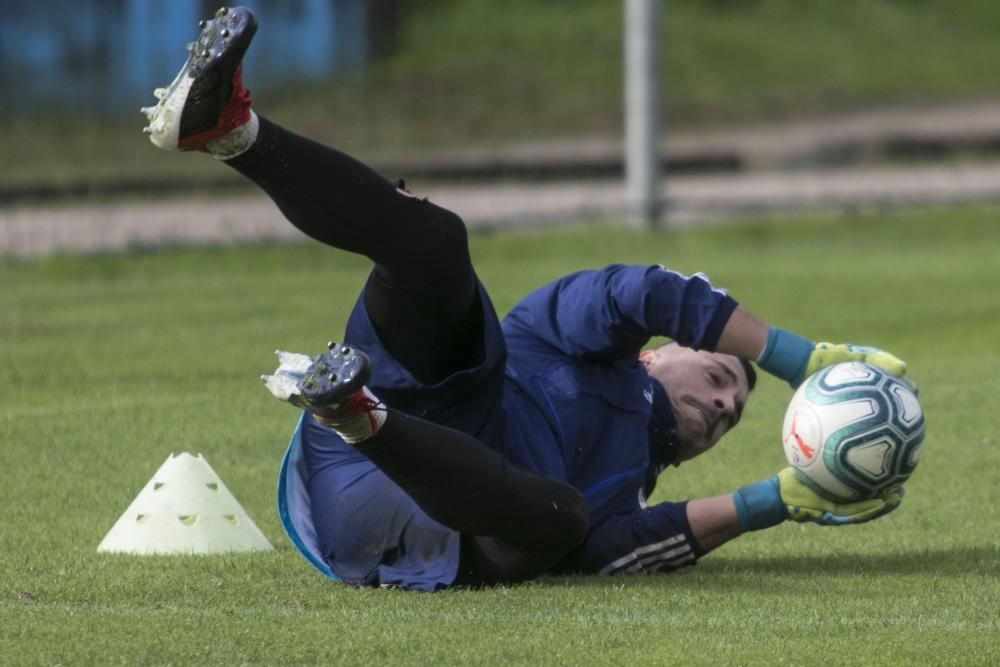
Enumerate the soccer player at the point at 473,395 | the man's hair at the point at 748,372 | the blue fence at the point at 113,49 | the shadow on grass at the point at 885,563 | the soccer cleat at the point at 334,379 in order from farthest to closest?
the blue fence at the point at 113,49 → the man's hair at the point at 748,372 → the shadow on grass at the point at 885,563 → the soccer player at the point at 473,395 → the soccer cleat at the point at 334,379

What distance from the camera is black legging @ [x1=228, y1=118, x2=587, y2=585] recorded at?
4.57m

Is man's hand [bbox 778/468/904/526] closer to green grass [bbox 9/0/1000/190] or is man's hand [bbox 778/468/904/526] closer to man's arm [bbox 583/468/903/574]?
man's arm [bbox 583/468/903/574]

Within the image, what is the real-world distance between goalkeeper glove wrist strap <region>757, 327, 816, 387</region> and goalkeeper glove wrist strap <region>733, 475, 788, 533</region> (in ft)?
1.02

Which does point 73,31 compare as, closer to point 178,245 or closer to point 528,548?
point 178,245

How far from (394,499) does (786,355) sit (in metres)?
1.14

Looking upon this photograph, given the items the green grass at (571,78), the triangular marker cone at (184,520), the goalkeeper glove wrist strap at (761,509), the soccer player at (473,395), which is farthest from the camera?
the green grass at (571,78)

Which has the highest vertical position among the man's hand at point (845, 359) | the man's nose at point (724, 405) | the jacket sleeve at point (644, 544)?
the man's hand at point (845, 359)

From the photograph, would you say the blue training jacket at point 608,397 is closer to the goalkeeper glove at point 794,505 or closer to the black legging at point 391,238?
the goalkeeper glove at point 794,505

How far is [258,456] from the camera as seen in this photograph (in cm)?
717

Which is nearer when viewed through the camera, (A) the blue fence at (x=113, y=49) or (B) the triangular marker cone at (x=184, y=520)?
(B) the triangular marker cone at (x=184, y=520)

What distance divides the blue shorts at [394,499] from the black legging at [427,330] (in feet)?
0.15

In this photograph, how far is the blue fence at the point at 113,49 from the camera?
16.2m

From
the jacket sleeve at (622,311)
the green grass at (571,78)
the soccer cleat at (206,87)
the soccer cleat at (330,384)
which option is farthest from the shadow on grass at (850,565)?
the green grass at (571,78)

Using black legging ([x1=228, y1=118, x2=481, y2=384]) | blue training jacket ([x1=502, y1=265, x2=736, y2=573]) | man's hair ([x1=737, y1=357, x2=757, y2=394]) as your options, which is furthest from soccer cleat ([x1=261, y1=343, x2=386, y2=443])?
man's hair ([x1=737, y1=357, x2=757, y2=394])
